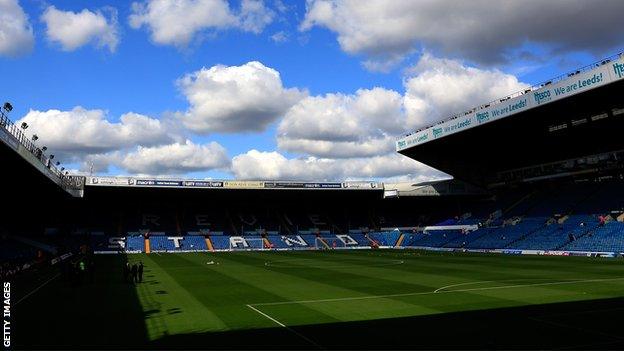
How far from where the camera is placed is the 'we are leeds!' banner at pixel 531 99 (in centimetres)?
4220

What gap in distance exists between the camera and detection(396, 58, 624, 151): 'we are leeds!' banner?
42.2 metres

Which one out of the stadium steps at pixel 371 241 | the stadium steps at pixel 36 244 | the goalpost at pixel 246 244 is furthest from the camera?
the stadium steps at pixel 371 241

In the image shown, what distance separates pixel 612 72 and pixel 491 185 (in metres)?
42.6

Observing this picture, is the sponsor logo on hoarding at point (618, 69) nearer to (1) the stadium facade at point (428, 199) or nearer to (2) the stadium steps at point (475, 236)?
(1) the stadium facade at point (428, 199)

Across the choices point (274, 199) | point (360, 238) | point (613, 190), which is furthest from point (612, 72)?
point (274, 199)

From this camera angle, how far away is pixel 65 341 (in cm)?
1519

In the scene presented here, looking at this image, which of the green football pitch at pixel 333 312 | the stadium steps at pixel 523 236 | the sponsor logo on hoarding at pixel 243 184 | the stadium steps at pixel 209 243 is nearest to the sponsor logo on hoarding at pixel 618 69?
the green football pitch at pixel 333 312

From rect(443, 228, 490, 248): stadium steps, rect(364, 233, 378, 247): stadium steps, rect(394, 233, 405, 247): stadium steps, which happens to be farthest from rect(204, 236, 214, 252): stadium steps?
rect(443, 228, 490, 248): stadium steps

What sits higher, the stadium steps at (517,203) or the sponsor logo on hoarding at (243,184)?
the sponsor logo on hoarding at (243,184)

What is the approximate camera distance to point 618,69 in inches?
1620

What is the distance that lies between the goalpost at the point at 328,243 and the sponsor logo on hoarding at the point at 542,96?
4332 cm

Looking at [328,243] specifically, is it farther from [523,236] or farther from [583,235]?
[583,235]

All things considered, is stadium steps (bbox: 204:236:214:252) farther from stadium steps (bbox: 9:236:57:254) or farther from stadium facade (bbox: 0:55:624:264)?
stadium steps (bbox: 9:236:57:254)

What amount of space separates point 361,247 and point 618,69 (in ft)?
168
